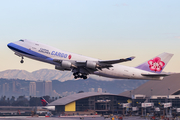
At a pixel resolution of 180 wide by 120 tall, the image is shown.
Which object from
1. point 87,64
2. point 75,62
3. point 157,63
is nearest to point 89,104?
point 157,63

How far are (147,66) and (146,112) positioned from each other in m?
74.4

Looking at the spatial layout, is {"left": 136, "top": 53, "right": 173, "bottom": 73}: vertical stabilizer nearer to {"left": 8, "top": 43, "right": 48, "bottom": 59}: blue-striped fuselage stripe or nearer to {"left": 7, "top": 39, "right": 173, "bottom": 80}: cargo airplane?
{"left": 7, "top": 39, "right": 173, "bottom": 80}: cargo airplane

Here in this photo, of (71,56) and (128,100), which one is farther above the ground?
(71,56)

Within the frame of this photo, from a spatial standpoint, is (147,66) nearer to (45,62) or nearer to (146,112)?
(45,62)

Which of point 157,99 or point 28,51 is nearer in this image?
point 28,51

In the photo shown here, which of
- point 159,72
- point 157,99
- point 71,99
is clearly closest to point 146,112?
point 157,99

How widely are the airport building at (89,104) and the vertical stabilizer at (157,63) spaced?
83368 mm

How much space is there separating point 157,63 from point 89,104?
91.0 metres

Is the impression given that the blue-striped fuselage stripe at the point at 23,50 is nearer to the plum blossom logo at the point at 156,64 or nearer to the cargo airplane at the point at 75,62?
the cargo airplane at the point at 75,62

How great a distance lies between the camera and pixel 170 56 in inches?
2469

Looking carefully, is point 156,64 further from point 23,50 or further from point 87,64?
point 23,50

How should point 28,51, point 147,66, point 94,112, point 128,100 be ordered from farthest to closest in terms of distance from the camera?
point 128,100 → point 94,112 → point 147,66 → point 28,51

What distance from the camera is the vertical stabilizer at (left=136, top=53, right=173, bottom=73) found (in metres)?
61.6

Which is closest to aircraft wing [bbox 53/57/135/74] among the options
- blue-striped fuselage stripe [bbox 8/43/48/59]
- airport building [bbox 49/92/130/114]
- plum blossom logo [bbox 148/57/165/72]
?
blue-striped fuselage stripe [bbox 8/43/48/59]
